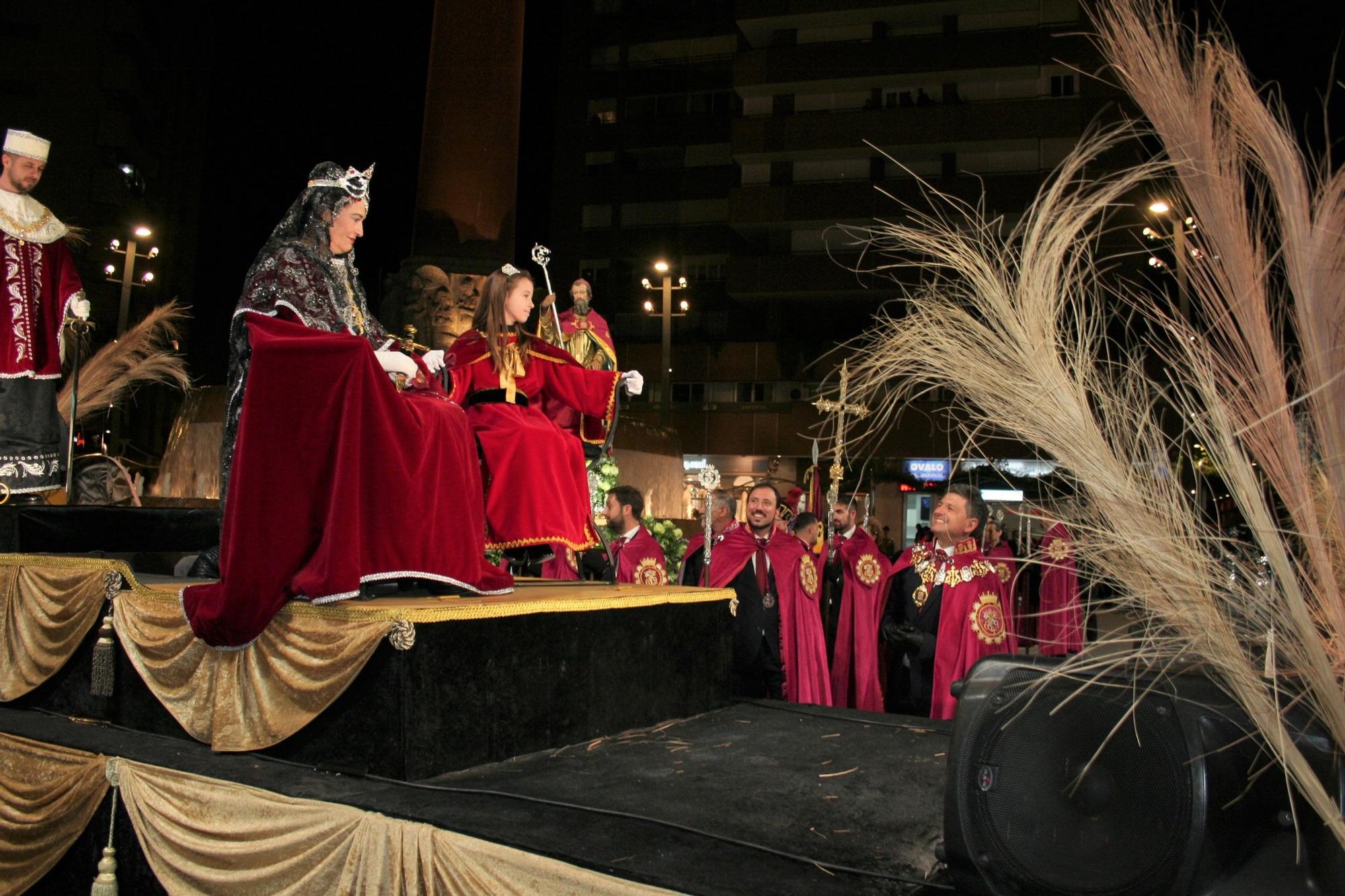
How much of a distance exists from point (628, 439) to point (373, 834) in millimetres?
9699

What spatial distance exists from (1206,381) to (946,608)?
174 inches

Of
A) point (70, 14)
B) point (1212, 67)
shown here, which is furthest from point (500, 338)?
point (70, 14)

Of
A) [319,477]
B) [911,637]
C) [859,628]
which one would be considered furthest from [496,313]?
[859,628]

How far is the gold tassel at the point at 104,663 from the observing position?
377cm

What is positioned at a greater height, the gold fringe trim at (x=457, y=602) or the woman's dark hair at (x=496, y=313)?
the woman's dark hair at (x=496, y=313)

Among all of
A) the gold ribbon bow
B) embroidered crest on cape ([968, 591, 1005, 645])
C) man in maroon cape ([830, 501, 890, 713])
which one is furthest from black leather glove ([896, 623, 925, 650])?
the gold ribbon bow

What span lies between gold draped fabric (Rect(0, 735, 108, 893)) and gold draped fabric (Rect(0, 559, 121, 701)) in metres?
0.40

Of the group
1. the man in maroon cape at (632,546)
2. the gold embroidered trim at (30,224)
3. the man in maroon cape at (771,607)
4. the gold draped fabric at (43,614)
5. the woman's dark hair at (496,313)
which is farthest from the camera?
the man in maroon cape at (632,546)

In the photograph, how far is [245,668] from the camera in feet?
11.1

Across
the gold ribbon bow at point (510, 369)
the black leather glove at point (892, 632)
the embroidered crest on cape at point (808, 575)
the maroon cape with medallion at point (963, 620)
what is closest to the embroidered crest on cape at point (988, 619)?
the maroon cape with medallion at point (963, 620)

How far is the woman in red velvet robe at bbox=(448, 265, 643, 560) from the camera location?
4387 millimetres

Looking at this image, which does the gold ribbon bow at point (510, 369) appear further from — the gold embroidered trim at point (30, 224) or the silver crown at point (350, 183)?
the gold embroidered trim at point (30, 224)

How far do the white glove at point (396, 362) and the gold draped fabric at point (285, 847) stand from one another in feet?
5.06

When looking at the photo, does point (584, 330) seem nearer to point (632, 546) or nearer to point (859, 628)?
point (632, 546)
